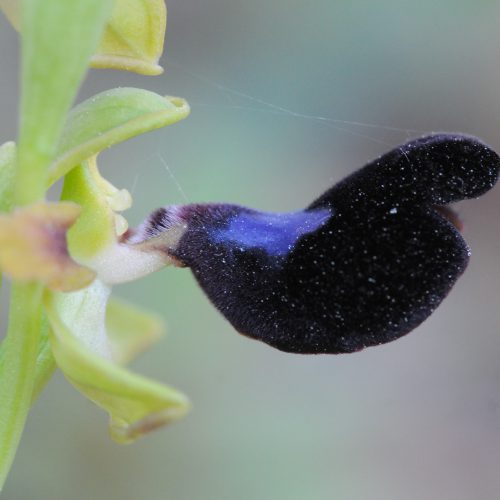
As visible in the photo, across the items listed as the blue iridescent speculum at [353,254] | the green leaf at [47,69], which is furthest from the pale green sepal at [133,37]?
the green leaf at [47,69]

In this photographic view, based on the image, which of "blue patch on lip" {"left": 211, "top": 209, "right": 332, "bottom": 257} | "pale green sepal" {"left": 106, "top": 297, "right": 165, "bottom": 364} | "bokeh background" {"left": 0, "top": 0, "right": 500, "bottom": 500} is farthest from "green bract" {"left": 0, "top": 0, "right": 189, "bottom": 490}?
"bokeh background" {"left": 0, "top": 0, "right": 500, "bottom": 500}

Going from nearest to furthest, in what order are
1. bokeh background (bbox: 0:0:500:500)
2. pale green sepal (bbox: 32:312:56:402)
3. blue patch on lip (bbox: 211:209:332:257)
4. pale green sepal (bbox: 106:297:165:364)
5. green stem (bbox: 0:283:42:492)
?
green stem (bbox: 0:283:42:492)
pale green sepal (bbox: 32:312:56:402)
blue patch on lip (bbox: 211:209:332:257)
pale green sepal (bbox: 106:297:165:364)
bokeh background (bbox: 0:0:500:500)

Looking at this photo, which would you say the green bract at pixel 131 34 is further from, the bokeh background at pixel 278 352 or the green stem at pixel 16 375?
the bokeh background at pixel 278 352

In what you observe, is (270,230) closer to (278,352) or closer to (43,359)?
(43,359)

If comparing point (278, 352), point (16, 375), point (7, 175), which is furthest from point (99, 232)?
point (278, 352)

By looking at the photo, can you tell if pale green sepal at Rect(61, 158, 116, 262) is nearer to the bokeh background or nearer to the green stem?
the green stem

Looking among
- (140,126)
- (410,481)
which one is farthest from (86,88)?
(140,126)

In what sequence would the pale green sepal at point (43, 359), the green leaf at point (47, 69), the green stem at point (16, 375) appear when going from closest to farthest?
the green leaf at point (47, 69) < the green stem at point (16, 375) < the pale green sepal at point (43, 359)
